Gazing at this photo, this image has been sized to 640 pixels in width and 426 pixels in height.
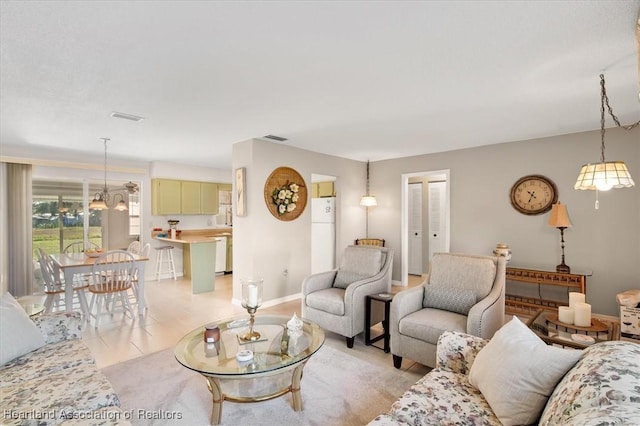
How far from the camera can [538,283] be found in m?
4.14

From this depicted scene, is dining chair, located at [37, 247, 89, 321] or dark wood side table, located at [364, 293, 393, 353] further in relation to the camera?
dining chair, located at [37, 247, 89, 321]

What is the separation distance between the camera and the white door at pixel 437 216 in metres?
6.51

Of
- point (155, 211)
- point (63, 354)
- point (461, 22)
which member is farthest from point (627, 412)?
point (155, 211)

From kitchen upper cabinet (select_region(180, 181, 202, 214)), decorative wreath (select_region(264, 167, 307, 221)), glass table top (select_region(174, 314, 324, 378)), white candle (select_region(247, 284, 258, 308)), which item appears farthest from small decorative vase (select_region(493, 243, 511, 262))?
kitchen upper cabinet (select_region(180, 181, 202, 214))

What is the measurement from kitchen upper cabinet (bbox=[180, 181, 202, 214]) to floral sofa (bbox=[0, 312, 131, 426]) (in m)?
4.61

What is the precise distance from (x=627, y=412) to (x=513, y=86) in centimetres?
251

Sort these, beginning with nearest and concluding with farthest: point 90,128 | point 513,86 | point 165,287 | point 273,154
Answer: point 513,86 < point 90,128 < point 273,154 < point 165,287

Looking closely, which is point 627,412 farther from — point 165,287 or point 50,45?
point 165,287

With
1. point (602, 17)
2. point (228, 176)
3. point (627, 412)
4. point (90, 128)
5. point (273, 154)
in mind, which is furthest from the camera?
point (228, 176)

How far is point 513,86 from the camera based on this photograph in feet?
8.63

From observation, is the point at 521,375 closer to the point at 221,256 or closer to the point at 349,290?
the point at 349,290

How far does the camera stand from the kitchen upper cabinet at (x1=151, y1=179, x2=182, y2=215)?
20.7 feet

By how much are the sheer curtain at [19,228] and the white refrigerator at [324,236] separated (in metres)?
4.64

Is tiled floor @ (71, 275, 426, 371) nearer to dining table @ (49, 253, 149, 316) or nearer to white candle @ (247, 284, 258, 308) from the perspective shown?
dining table @ (49, 253, 149, 316)
